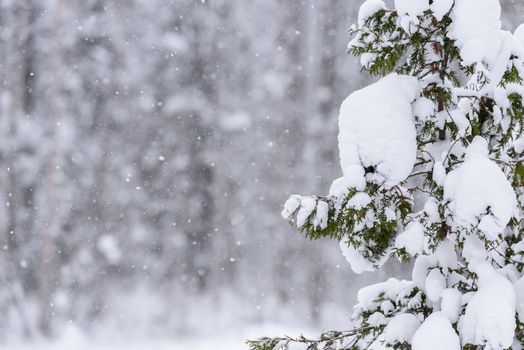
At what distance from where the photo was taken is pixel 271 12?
1762cm

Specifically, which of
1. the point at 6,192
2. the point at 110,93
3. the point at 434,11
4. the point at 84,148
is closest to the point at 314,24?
the point at 110,93

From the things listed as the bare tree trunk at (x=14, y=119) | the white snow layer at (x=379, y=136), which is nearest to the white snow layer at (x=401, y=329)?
the white snow layer at (x=379, y=136)

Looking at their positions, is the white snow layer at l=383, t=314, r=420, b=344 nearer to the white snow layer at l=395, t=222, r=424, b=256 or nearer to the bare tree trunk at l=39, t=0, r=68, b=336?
the white snow layer at l=395, t=222, r=424, b=256

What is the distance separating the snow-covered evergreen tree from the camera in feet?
9.42

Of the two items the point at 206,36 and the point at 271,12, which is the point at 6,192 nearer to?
the point at 206,36

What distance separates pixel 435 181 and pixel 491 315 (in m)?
0.70

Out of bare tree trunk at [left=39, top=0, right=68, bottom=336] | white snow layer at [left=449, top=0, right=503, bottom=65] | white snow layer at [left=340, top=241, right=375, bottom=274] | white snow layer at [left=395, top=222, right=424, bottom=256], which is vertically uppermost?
bare tree trunk at [left=39, top=0, right=68, bottom=336]

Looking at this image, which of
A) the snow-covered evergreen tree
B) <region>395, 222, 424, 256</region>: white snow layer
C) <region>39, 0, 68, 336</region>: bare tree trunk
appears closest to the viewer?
the snow-covered evergreen tree

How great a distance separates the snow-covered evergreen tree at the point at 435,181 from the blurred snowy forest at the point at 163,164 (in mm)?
11896

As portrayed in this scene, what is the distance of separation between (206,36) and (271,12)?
1955 millimetres

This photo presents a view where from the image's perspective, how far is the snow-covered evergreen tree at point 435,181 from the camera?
2.87m

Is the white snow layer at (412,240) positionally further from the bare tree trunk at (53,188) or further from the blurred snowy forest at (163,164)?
the bare tree trunk at (53,188)

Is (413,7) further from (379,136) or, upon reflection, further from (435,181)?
(435,181)

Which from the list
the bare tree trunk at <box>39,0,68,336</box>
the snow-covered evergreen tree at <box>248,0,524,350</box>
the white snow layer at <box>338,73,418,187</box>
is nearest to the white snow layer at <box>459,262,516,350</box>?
the snow-covered evergreen tree at <box>248,0,524,350</box>
